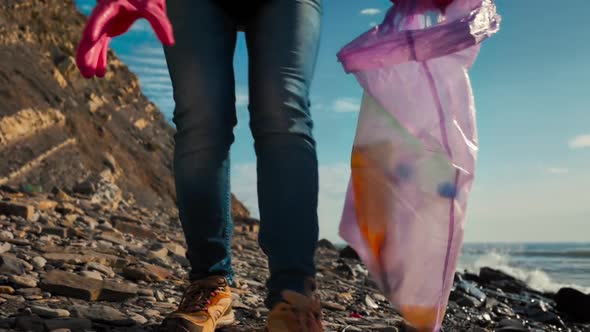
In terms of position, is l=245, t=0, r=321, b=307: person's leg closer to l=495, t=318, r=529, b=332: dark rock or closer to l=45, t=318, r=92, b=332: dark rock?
l=45, t=318, r=92, b=332: dark rock

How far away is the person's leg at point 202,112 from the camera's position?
1.73m

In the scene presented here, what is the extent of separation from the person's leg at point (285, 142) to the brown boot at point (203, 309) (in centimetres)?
25

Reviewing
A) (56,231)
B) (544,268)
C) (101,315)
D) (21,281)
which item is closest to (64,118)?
(56,231)

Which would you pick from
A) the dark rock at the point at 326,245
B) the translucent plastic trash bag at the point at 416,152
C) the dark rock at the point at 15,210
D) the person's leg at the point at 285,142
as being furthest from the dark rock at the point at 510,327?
the dark rock at the point at 326,245

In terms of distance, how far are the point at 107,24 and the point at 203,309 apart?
37.9 inches

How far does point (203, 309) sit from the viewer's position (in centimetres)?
176

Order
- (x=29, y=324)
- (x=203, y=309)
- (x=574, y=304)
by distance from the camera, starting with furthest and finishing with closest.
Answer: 1. (x=574, y=304)
2. (x=203, y=309)
3. (x=29, y=324)

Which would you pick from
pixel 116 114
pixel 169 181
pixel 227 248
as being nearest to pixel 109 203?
pixel 169 181

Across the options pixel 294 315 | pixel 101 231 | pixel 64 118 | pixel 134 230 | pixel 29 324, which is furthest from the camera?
pixel 64 118

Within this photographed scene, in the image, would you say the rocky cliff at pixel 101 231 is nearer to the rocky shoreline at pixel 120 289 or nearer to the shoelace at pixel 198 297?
the rocky shoreline at pixel 120 289

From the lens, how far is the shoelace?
5.81ft

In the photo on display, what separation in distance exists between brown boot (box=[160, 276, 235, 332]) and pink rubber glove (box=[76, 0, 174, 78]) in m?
0.81

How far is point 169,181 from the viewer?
12484 millimetres

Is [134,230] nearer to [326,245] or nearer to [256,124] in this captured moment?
[256,124]
